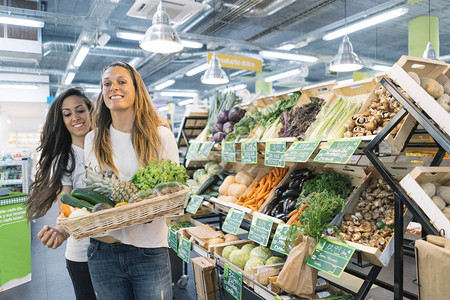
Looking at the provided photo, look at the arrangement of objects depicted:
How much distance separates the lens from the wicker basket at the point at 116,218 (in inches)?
54.8

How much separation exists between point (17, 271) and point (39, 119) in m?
16.5

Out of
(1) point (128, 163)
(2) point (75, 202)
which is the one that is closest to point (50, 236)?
(2) point (75, 202)

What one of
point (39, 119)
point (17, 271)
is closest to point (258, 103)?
point (17, 271)

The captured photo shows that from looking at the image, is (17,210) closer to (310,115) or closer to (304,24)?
(310,115)

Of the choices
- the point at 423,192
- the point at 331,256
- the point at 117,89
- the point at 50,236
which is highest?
the point at 117,89


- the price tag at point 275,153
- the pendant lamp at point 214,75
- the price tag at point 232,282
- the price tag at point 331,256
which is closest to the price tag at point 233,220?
the price tag at point 232,282

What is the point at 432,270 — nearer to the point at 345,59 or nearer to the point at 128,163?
the point at 128,163

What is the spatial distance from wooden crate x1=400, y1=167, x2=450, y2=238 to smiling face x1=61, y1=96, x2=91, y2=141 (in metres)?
1.69

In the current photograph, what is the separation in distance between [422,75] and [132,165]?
1.48 metres

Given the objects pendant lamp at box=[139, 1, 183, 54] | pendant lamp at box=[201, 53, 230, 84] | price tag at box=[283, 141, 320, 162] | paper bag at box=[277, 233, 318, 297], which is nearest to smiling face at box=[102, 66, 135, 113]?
price tag at box=[283, 141, 320, 162]

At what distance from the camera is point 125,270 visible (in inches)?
64.6

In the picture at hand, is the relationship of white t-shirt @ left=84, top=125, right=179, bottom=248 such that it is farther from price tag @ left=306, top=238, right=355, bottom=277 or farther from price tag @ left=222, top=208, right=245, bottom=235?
price tag @ left=222, top=208, right=245, bottom=235

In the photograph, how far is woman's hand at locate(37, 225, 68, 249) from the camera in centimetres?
159

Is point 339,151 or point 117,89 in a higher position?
point 117,89
